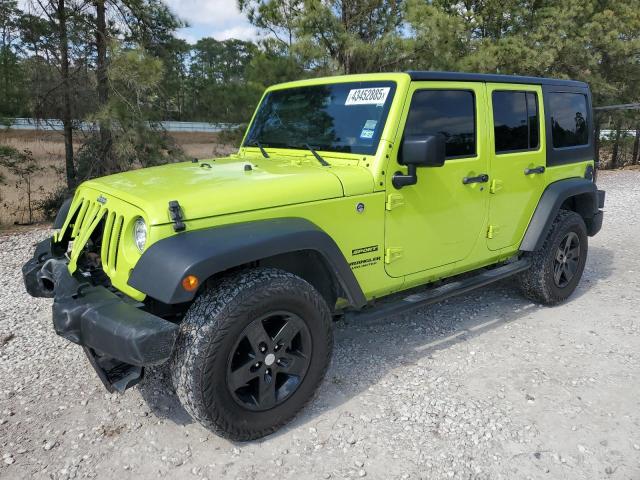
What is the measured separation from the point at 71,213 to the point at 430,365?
8.72ft

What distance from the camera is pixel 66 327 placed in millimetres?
2682

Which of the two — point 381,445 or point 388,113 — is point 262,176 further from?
point 381,445

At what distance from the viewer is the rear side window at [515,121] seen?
412 cm

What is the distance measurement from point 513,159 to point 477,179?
550 millimetres

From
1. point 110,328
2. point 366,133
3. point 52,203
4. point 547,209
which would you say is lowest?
point 52,203

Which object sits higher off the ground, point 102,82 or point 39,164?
point 102,82

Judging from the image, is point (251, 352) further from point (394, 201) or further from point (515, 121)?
point (515, 121)

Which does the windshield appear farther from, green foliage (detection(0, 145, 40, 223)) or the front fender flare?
green foliage (detection(0, 145, 40, 223))

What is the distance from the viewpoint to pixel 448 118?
3.74 meters

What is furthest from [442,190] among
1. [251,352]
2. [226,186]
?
[251,352]

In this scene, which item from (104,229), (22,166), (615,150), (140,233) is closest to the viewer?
(140,233)

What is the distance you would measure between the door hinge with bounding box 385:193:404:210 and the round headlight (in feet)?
4.78

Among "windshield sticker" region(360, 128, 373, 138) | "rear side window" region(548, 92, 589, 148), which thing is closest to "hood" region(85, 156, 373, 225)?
"windshield sticker" region(360, 128, 373, 138)

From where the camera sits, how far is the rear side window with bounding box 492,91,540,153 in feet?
13.5
